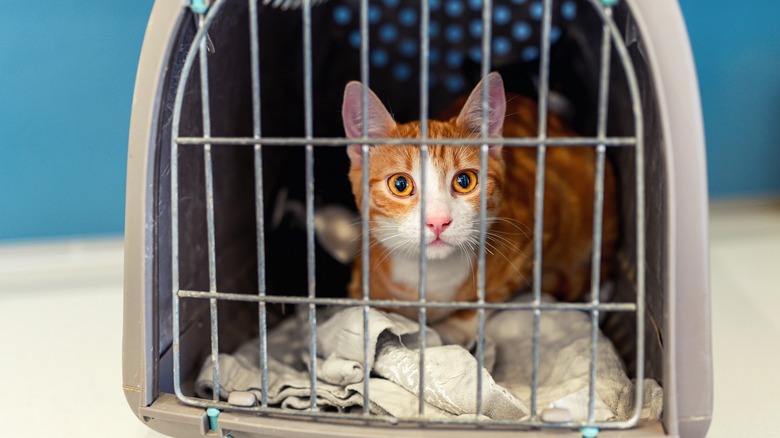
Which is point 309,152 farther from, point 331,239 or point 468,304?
point 331,239

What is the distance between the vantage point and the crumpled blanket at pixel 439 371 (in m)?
1.01

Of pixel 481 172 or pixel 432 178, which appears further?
pixel 432 178

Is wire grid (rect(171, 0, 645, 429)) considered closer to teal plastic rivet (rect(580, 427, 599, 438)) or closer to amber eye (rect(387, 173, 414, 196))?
teal plastic rivet (rect(580, 427, 599, 438))

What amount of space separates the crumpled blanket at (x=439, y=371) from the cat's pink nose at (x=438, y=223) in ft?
0.60

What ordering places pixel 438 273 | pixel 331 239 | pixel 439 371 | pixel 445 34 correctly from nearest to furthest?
pixel 439 371 → pixel 438 273 → pixel 331 239 → pixel 445 34

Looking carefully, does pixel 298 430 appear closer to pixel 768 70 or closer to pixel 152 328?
pixel 152 328

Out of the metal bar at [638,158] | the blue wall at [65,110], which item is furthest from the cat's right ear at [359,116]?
the blue wall at [65,110]

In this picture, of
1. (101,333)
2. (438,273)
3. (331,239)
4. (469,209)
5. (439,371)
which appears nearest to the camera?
(439,371)

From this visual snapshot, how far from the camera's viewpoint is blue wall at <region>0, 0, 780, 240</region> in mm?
1776

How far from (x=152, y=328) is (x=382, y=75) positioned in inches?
41.8

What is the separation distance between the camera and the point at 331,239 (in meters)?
1.63

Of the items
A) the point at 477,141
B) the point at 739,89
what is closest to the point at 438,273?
the point at 477,141

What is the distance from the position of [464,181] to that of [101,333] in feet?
3.03

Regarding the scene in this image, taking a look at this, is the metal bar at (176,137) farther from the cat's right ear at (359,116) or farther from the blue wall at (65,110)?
the blue wall at (65,110)
